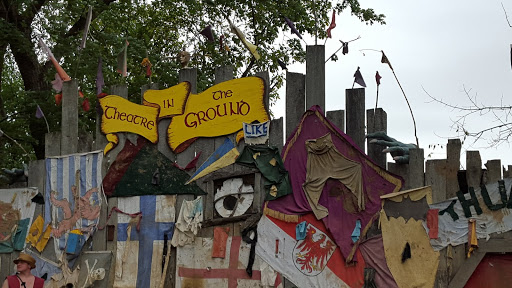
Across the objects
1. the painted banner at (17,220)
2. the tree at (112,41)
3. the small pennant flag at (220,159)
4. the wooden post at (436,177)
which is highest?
the tree at (112,41)

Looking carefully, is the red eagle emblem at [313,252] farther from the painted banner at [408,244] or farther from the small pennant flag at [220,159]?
the small pennant flag at [220,159]

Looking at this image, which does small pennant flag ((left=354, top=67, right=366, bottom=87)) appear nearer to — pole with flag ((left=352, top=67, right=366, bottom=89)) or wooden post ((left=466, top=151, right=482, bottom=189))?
pole with flag ((left=352, top=67, right=366, bottom=89))

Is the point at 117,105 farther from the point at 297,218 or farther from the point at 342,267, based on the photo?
the point at 342,267

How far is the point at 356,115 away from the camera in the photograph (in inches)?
349

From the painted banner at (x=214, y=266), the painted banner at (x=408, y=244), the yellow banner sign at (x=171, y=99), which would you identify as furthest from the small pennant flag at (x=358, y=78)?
the painted banner at (x=214, y=266)

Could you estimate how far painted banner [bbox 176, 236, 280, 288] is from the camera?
9.19 metres

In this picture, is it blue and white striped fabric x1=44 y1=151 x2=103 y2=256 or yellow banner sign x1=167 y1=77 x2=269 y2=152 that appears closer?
yellow banner sign x1=167 y1=77 x2=269 y2=152

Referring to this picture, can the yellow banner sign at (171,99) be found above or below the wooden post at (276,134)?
above

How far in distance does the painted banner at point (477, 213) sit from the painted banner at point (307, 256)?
1.04m

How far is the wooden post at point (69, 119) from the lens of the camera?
35.2ft

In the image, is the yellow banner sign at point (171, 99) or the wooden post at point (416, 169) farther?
the yellow banner sign at point (171, 99)

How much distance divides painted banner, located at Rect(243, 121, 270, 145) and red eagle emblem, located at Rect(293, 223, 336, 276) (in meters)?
1.23

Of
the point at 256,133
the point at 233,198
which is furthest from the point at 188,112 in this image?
the point at 233,198

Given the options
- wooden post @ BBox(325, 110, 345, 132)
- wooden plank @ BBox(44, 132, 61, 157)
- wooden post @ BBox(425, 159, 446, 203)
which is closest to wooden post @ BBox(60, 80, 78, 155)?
wooden plank @ BBox(44, 132, 61, 157)
